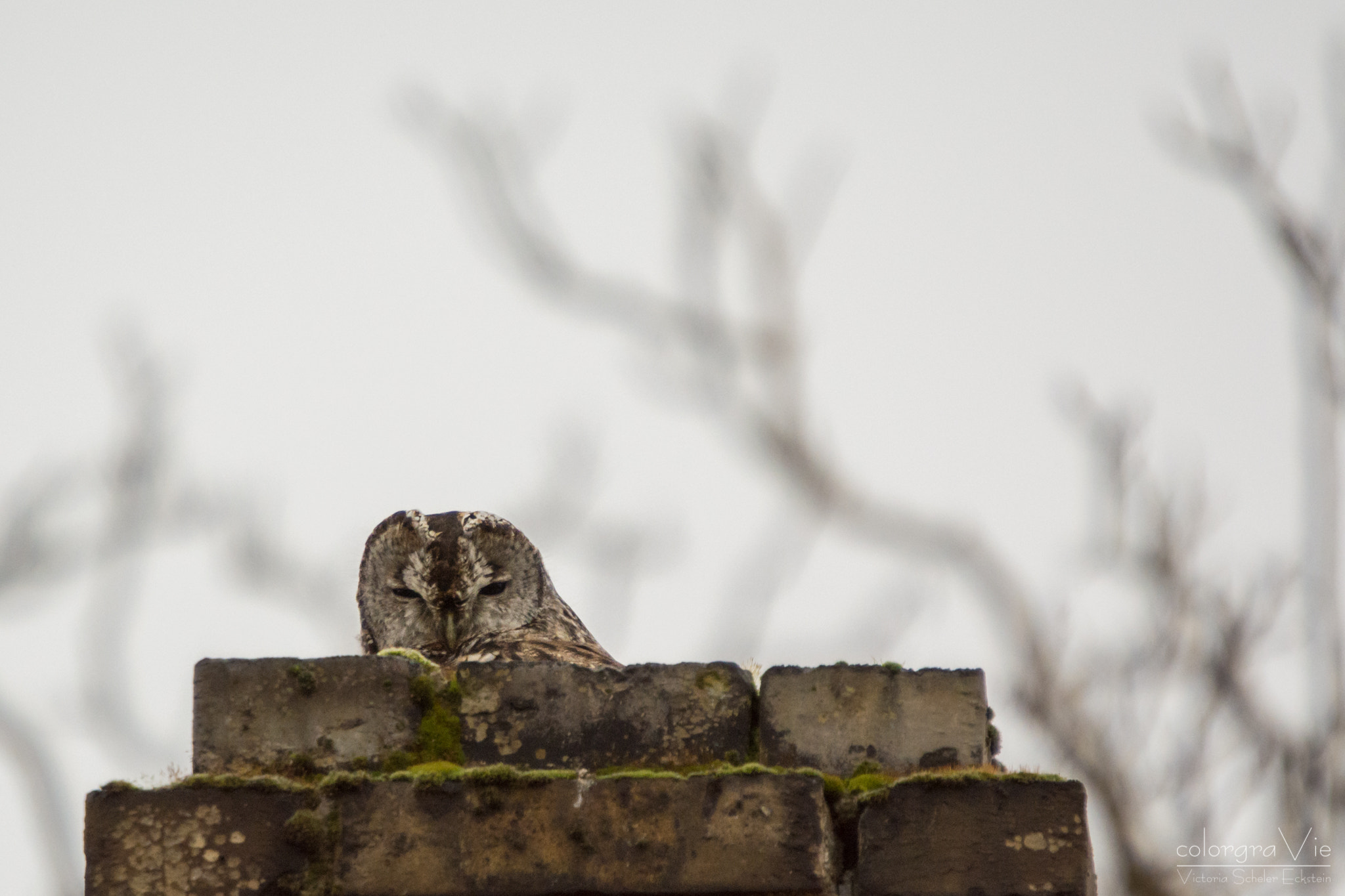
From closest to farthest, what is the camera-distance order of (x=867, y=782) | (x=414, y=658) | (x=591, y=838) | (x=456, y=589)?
(x=591, y=838) < (x=867, y=782) < (x=414, y=658) < (x=456, y=589)

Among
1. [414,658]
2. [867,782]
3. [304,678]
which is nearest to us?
[867,782]

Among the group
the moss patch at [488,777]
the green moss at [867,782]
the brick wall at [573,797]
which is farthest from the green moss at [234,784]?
the green moss at [867,782]

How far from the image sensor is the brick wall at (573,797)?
4.08 meters

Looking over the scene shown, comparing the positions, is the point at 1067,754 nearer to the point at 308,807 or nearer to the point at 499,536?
the point at 499,536

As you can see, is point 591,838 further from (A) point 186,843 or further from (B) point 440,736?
(A) point 186,843

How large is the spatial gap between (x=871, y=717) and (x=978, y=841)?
527mm

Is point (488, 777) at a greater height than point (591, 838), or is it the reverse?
point (488, 777)

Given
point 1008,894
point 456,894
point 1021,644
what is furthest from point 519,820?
point 1021,644

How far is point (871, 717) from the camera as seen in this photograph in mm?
4500

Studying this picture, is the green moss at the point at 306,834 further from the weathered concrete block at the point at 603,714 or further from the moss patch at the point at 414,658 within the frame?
the moss patch at the point at 414,658

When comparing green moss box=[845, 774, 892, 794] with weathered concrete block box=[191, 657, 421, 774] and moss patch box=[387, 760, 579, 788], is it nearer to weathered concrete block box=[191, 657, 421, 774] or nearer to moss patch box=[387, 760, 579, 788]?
moss patch box=[387, 760, 579, 788]

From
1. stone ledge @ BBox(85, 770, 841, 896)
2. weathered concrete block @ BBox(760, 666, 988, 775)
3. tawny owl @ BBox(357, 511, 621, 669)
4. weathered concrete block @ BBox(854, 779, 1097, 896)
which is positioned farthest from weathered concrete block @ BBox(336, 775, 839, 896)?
tawny owl @ BBox(357, 511, 621, 669)

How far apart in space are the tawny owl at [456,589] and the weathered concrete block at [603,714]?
221cm

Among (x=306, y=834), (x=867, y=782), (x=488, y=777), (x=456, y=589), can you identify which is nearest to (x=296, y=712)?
(x=306, y=834)
